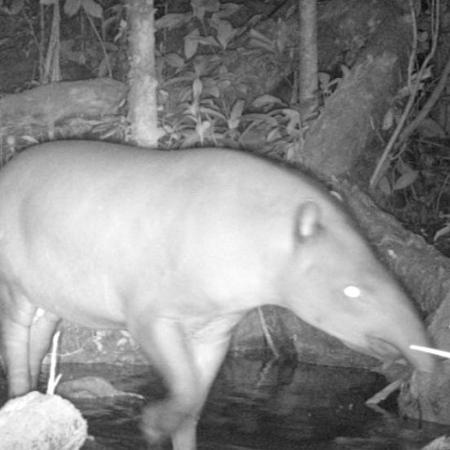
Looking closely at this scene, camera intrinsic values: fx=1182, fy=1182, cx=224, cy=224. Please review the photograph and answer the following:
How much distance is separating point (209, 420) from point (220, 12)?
3721 millimetres

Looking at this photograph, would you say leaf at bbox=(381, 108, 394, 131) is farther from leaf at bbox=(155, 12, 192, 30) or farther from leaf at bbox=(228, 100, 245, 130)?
leaf at bbox=(155, 12, 192, 30)

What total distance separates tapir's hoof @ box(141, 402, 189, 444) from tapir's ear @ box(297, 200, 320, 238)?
907mm

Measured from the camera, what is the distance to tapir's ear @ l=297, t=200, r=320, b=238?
4.40 meters

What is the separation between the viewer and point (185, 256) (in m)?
4.60

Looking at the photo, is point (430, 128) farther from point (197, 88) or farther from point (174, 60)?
point (197, 88)

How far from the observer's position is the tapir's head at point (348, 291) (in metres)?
4.37

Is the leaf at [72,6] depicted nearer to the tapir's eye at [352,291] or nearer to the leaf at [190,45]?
the leaf at [190,45]

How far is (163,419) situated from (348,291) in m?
0.96

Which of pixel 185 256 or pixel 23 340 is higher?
pixel 185 256

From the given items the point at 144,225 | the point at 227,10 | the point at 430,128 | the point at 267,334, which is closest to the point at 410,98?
the point at 430,128

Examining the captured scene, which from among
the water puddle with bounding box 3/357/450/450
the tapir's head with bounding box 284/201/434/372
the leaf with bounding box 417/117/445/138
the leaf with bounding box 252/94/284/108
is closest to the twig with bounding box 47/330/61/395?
the water puddle with bounding box 3/357/450/450

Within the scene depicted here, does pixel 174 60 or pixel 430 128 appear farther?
pixel 430 128

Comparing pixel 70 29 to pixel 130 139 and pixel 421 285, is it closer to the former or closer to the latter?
pixel 130 139

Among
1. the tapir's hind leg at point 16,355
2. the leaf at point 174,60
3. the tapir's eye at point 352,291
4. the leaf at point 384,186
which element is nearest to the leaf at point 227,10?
the leaf at point 174,60
